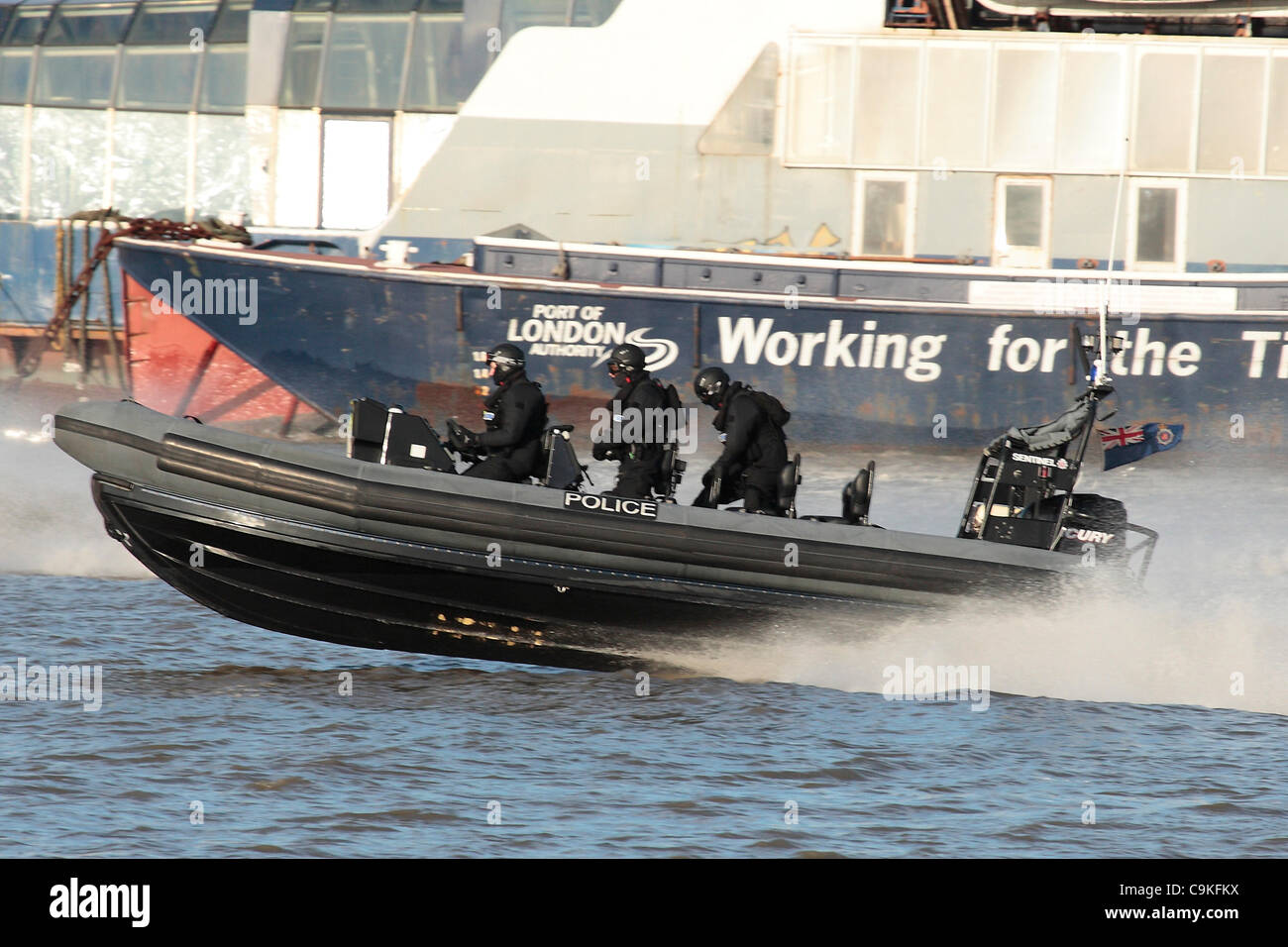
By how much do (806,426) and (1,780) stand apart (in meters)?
8.46

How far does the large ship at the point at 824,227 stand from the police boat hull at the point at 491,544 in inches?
226

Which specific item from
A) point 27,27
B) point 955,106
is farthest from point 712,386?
point 27,27

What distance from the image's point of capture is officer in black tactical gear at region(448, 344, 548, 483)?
823 centimetres

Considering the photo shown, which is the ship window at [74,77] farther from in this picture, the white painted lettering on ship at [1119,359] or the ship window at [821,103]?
the white painted lettering on ship at [1119,359]

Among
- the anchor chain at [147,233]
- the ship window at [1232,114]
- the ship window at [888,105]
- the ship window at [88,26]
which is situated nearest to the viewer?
the ship window at [1232,114]

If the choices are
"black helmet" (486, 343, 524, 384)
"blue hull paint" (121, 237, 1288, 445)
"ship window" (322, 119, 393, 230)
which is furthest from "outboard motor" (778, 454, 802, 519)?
"ship window" (322, 119, 393, 230)

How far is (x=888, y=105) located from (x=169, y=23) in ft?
32.0

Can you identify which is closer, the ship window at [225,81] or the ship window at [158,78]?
the ship window at [225,81]

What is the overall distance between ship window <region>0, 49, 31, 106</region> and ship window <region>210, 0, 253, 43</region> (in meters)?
2.59

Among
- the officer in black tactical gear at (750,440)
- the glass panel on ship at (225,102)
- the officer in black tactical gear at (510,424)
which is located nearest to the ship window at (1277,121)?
the glass panel on ship at (225,102)

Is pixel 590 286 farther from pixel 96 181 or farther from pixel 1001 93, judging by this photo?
pixel 96 181

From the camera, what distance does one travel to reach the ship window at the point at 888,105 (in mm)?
14461

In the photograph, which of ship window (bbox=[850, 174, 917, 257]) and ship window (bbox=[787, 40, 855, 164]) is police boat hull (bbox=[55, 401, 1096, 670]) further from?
ship window (bbox=[787, 40, 855, 164])

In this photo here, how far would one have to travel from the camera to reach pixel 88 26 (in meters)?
20.0
